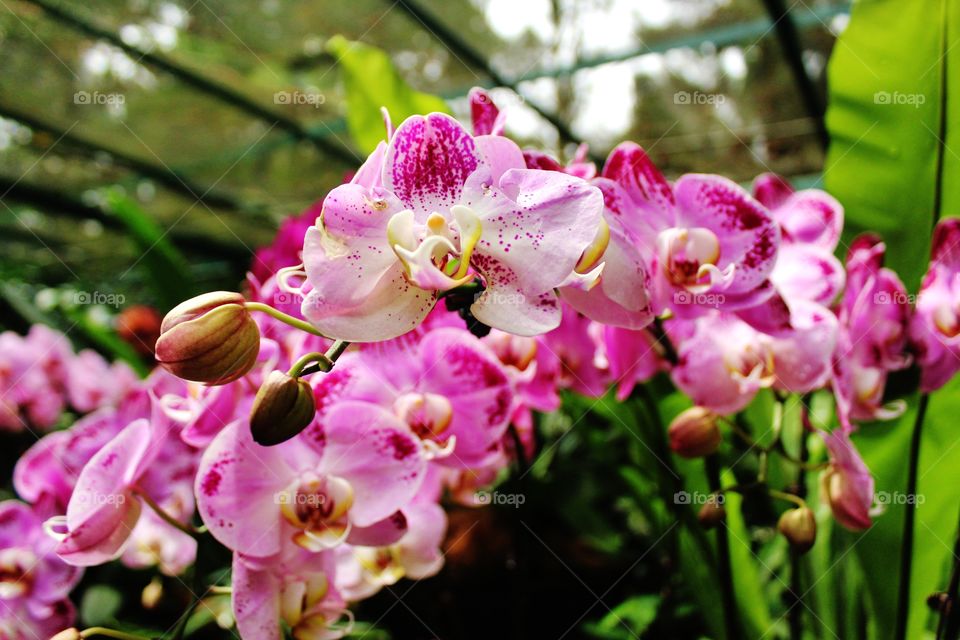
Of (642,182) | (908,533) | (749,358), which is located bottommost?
(908,533)

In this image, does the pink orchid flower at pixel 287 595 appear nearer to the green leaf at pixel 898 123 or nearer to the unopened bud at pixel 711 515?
the unopened bud at pixel 711 515

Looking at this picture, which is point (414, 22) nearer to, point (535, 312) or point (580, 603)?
point (580, 603)

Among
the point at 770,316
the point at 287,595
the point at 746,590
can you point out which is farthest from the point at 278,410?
the point at 746,590

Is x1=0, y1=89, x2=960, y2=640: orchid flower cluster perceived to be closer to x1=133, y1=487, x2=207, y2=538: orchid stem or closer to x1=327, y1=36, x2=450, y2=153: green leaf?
x1=133, y1=487, x2=207, y2=538: orchid stem

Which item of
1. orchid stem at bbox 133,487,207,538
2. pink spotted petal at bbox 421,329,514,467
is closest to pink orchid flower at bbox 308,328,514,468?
pink spotted petal at bbox 421,329,514,467

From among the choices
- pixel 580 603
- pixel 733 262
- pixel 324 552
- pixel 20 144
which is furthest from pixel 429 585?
pixel 20 144

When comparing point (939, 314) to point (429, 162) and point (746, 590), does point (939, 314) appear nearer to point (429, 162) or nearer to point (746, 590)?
point (746, 590)

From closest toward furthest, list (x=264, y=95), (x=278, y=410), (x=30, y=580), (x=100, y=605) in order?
(x=278, y=410), (x=30, y=580), (x=100, y=605), (x=264, y=95)
